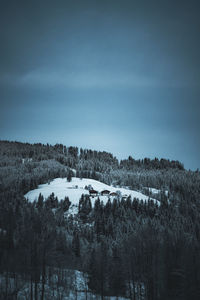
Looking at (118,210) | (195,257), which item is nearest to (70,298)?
(195,257)

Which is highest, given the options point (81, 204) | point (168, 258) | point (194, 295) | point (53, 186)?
point (53, 186)

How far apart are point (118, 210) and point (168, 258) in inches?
3402

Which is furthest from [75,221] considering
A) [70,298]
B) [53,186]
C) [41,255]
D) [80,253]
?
[41,255]

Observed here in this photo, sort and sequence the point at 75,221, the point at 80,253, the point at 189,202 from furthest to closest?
the point at 189,202 < the point at 75,221 < the point at 80,253

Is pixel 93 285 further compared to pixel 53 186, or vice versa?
pixel 53 186

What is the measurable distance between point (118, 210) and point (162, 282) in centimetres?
9106

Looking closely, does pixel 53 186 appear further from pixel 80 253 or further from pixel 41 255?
pixel 41 255

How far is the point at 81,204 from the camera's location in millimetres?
140625

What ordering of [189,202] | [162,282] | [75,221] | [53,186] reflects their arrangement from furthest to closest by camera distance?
[53,186], [189,202], [75,221], [162,282]

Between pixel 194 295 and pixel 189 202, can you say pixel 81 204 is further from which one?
pixel 194 295

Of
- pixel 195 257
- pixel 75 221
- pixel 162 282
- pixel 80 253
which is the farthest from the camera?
pixel 75 221

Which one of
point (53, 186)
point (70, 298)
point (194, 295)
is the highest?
point (53, 186)

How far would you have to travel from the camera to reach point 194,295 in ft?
128

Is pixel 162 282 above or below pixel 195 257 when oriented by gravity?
below
